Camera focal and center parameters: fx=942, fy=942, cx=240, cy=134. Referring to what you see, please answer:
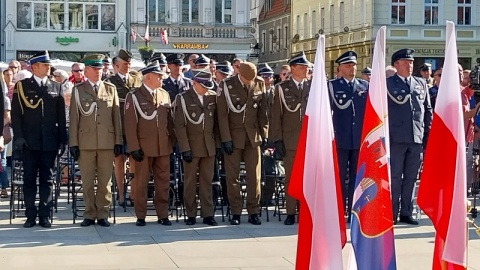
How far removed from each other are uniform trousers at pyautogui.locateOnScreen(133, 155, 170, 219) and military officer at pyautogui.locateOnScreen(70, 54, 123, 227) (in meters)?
0.34

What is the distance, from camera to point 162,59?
12828mm

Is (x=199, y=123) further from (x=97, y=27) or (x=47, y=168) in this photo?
(x=97, y=27)

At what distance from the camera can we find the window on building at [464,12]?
44.3 meters

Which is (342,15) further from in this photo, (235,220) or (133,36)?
(235,220)

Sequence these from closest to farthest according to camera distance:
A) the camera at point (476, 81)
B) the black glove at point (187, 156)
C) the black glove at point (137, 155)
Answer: the black glove at point (137, 155) < the black glove at point (187, 156) < the camera at point (476, 81)

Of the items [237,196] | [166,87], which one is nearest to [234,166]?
[237,196]

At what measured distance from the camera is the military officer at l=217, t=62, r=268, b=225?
1112 cm

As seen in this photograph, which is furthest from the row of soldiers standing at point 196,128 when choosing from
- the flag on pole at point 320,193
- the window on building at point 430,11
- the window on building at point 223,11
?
the window on building at point 223,11

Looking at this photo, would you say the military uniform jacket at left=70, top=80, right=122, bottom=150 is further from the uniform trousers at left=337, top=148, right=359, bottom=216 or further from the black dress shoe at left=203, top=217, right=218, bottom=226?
the uniform trousers at left=337, top=148, right=359, bottom=216

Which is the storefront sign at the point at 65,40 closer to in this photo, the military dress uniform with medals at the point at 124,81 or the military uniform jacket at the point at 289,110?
the military dress uniform with medals at the point at 124,81

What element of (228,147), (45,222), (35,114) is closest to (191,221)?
(228,147)

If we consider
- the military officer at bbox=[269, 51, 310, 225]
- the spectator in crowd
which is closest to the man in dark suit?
the military officer at bbox=[269, 51, 310, 225]

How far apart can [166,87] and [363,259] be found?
759cm

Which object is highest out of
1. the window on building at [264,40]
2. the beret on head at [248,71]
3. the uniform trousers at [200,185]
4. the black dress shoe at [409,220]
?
the window on building at [264,40]
